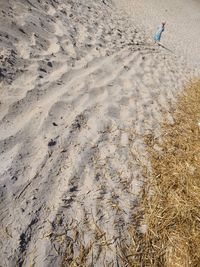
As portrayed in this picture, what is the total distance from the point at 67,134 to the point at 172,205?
1.21 m

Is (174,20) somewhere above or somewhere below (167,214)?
below

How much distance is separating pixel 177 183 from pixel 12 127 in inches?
66.4

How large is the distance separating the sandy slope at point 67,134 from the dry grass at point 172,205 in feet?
0.50

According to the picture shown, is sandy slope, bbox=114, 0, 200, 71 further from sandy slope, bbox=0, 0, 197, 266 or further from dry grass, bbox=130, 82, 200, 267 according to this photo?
dry grass, bbox=130, 82, 200, 267

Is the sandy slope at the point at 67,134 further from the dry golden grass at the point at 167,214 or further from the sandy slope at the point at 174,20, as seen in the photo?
the sandy slope at the point at 174,20

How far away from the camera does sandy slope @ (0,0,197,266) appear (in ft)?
6.84

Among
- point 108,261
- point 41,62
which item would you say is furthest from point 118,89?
point 108,261

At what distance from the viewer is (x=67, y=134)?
2.89m

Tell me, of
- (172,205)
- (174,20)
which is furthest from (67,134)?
(174,20)

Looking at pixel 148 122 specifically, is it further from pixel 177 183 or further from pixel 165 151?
pixel 177 183

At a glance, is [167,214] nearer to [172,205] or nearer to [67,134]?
[172,205]

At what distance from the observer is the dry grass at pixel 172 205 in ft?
7.06

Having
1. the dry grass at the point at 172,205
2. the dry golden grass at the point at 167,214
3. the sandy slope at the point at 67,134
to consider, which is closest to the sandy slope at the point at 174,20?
the sandy slope at the point at 67,134

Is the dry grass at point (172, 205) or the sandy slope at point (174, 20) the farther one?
the sandy slope at point (174, 20)
